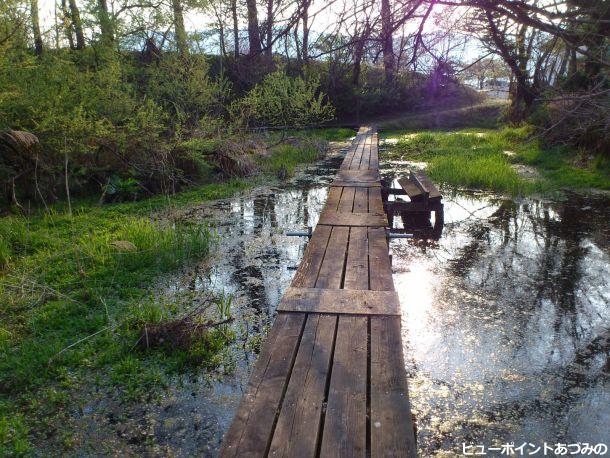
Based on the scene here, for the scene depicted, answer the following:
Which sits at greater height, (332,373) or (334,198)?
(334,198)

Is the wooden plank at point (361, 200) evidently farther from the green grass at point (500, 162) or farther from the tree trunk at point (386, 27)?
the tree trunk at point (386, 27)

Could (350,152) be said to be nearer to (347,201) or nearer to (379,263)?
(347,201)

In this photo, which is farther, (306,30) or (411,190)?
(411,190)

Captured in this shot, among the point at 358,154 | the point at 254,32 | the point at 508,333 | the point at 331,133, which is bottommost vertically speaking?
the point at 508,333

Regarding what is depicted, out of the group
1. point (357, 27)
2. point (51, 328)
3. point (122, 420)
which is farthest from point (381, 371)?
point (51, 328)

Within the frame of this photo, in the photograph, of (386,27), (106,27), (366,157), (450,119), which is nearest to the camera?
(386,27)

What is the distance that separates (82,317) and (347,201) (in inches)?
131

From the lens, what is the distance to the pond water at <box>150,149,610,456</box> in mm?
2879

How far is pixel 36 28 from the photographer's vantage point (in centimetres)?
781

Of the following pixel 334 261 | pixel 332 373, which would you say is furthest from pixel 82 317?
pixel 332 373

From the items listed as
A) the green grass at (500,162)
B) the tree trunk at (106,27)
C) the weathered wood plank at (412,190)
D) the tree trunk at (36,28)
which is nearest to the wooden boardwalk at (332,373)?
the weathered wood plank at (412,190)

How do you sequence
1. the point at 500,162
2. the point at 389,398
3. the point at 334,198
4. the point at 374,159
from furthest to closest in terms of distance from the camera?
the point at 500,162 → the point at 374,159 → the point at 334,198 → the point at 389,398

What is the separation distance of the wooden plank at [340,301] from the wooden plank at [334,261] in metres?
0.18

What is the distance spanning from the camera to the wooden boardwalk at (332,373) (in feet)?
6.48
